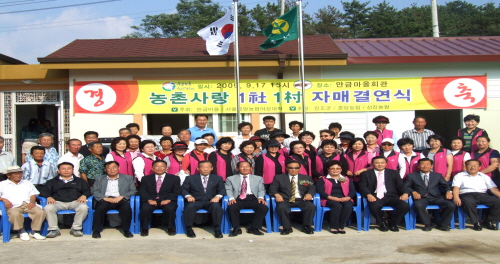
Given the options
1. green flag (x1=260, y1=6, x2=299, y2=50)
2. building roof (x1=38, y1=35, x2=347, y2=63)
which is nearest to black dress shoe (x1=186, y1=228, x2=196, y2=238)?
building roof (x1=38, y1=35, x2=347, y2=63)

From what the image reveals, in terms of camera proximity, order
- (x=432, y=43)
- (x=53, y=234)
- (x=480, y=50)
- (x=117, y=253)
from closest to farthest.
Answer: (x=117, y=253) → (x=53, y=234) → (x=480, y=50) → (x=432, y=43)

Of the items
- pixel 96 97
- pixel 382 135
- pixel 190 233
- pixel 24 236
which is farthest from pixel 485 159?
pixel 96 97

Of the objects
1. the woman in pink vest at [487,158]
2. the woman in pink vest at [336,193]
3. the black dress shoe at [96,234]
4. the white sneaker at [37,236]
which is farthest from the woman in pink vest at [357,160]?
the white sneaker at [37,236]

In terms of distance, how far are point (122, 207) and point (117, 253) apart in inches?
40.1

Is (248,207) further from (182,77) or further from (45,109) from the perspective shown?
(45,109)

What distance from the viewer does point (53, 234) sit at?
6367 mm

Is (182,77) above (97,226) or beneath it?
above

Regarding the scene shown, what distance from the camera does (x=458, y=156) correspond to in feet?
24.0

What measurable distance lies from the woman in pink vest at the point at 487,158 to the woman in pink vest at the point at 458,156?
0.25 metres

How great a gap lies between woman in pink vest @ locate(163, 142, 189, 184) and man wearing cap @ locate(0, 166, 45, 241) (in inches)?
72.7

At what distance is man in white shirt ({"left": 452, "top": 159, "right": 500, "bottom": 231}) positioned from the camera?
668 centimetres

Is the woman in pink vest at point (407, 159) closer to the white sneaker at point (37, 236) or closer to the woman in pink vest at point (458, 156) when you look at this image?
the woman in pink vest at point (458, 156)

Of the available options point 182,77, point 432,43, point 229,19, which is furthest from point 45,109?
→ point 432,43

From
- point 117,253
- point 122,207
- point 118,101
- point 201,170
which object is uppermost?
point 118,101
